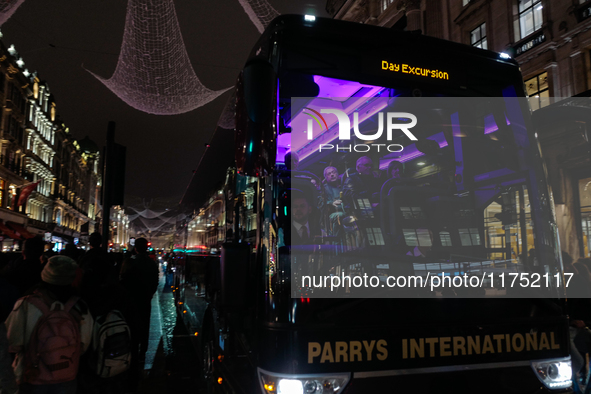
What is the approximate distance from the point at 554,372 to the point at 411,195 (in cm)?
166

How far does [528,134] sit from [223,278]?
9.15ft

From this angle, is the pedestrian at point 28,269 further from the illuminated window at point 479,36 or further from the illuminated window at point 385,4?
the illuminated window at point 385,4

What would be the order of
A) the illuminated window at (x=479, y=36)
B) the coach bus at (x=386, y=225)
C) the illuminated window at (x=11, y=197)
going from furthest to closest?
the illuminated window at (x=11, y=197), the illuminated window at (x=479, y=36), the coach bus at (x=386, y=225)

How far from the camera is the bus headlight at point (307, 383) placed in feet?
8.67

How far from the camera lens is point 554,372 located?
3139mm

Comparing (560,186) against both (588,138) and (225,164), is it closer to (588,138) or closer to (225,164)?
(588,138)

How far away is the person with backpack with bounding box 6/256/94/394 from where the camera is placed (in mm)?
2971

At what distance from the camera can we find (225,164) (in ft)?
15.3

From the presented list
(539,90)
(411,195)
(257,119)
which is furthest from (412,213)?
(539,90)

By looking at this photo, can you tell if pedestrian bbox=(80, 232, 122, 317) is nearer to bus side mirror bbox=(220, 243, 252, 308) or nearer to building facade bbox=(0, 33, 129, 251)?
bus side mirror bbox=(220, 243, 252, 308)

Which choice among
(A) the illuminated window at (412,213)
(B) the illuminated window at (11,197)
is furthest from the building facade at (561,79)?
(B) the illuminated window at (11,197)

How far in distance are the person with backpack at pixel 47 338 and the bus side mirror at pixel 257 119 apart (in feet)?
5.35

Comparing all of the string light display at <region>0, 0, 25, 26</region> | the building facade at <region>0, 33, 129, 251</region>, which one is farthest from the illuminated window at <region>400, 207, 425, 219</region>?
the building facade at <region>0, 33, 129, 251</region>

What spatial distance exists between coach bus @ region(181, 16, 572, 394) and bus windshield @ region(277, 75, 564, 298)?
A: 0.01 meters
